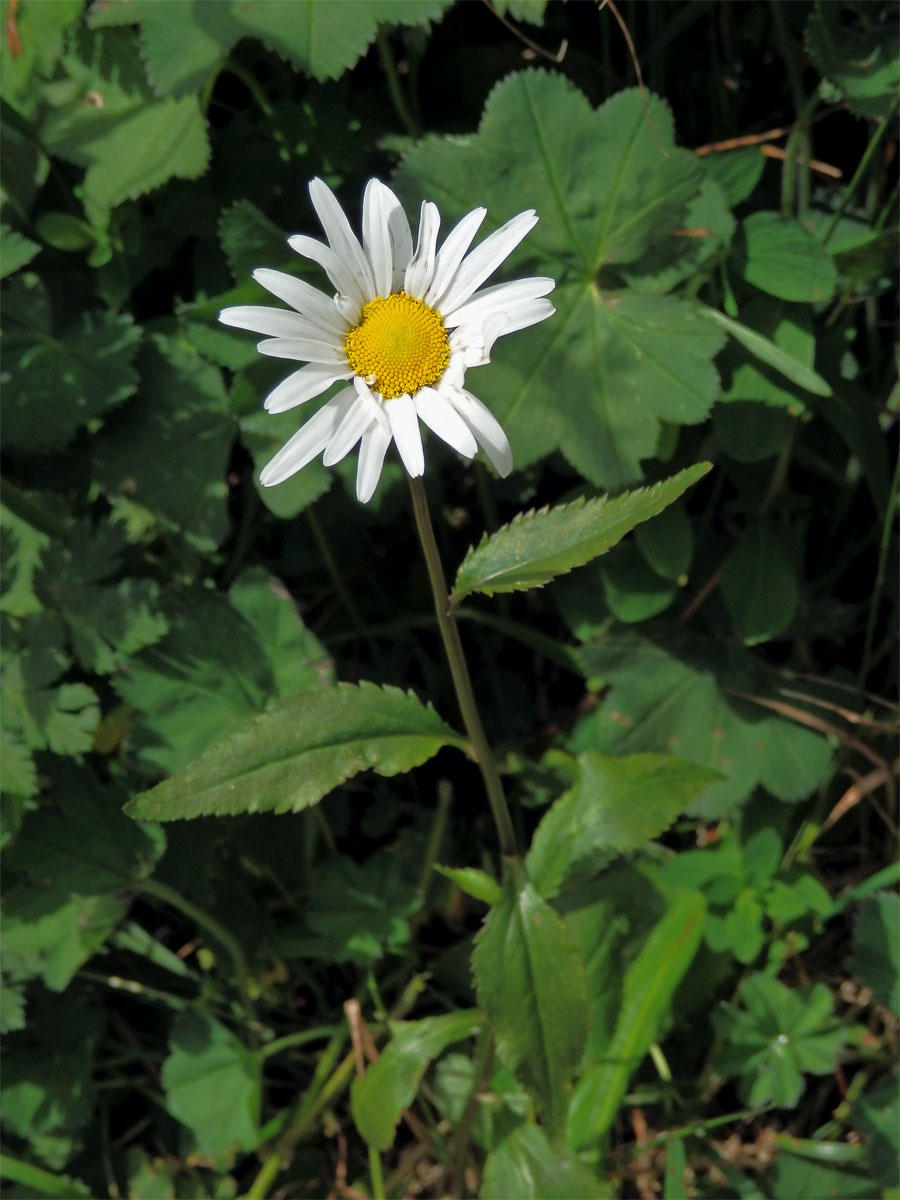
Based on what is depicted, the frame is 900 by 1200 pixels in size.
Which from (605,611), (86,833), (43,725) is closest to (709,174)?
(605,611)

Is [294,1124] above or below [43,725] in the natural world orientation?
below

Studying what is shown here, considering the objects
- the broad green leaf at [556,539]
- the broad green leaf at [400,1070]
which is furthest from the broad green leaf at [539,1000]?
the broad green leaf at [556,539]

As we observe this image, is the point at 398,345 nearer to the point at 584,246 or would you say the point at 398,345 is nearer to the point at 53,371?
the point at 584,246

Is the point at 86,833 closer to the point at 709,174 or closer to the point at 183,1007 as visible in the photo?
the point at 183,1007

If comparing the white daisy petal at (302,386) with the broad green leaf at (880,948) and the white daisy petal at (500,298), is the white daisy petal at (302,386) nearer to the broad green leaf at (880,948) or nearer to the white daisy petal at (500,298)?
the white daisy petal at (500,298)

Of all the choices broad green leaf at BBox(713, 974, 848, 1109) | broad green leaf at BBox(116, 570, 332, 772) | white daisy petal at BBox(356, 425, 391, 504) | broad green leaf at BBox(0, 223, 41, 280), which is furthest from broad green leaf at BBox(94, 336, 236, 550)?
broad green leaf at BBox(713, 974, 848, 1109)

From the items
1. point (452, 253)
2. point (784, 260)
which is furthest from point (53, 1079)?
point (784, 260)
